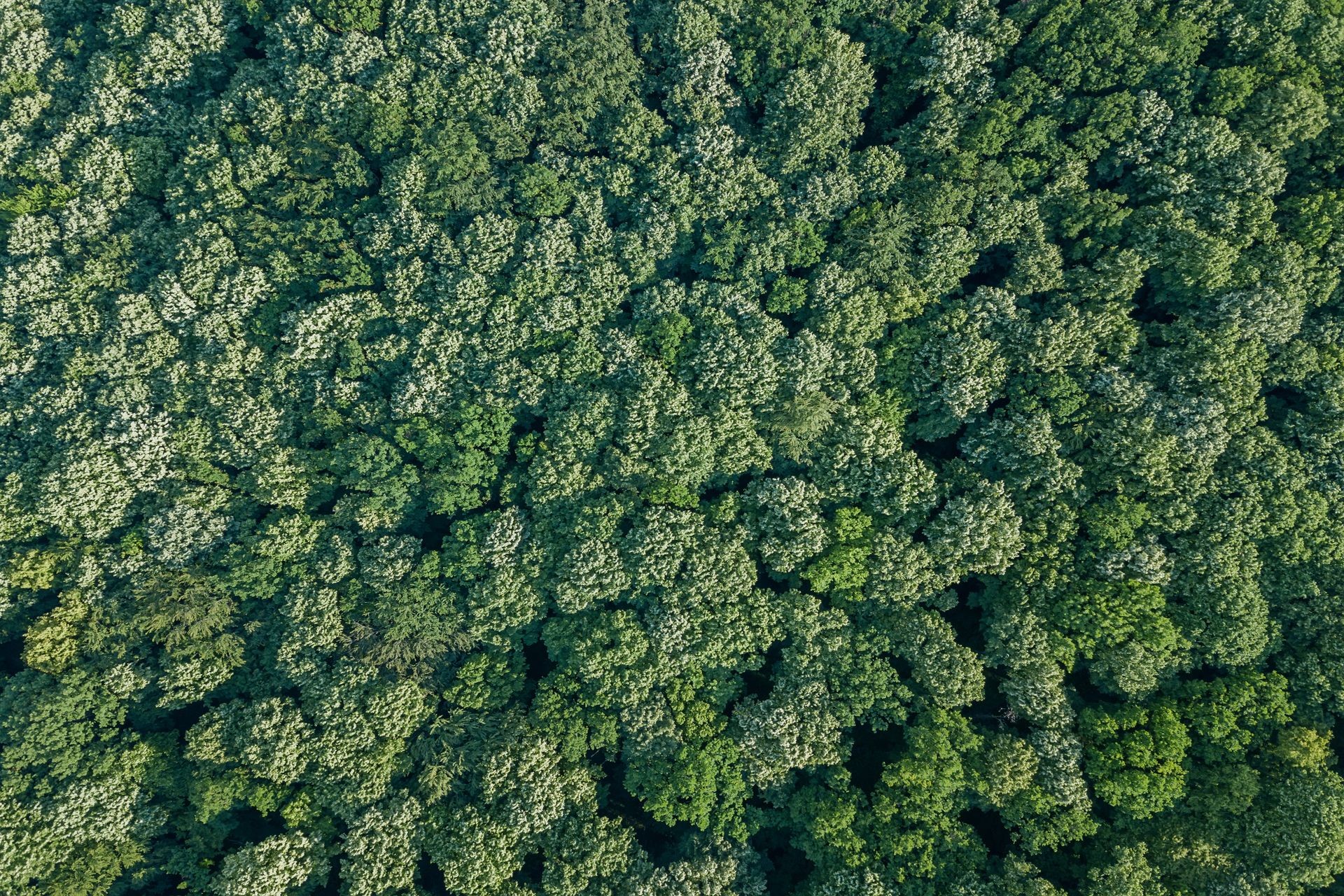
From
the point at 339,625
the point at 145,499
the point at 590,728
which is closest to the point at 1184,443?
the point at 590,728

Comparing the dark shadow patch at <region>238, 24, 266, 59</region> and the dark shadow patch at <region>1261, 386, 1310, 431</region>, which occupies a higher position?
the dark shadow patch at <region>238, 24, 266, 59</region>

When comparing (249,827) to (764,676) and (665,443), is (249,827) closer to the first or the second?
(764,676)

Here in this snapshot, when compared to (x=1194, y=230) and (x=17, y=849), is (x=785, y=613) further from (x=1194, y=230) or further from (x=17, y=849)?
(x=17, y=849)

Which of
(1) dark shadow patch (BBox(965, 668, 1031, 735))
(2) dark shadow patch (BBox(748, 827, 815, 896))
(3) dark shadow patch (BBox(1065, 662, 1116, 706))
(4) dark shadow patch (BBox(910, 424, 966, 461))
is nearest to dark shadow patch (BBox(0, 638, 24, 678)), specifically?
(2) dark shadow patch (BBox(748, 827, 815, 896))

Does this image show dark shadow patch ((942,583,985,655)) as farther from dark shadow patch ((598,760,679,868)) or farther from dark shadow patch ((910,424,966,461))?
dark shadow patch ((598,760,679,868))

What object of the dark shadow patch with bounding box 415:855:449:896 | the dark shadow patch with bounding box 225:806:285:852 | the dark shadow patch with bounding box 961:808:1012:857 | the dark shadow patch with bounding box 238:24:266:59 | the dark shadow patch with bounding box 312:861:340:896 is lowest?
the dark shadow patch with bounding box 961:808:1012:857

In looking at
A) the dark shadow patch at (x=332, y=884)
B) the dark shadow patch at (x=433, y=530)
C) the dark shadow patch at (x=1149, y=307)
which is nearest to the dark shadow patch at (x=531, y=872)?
the dark shadow patch at (x=332, y=884)

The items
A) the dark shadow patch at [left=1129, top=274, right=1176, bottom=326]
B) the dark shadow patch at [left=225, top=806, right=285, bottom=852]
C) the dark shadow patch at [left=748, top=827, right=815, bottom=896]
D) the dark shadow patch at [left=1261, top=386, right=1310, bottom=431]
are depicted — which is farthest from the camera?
the dark shadow patch at [left=225, top=806, right=285, bottom=852]

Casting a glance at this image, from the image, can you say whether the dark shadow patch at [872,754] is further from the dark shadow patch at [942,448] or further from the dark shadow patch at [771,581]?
the dark shadow patch at [942,448]

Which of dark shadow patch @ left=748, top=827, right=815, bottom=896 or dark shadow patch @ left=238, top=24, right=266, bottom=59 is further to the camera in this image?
dark shadow patch @ left=238, top=24, right=266, bottom=59
